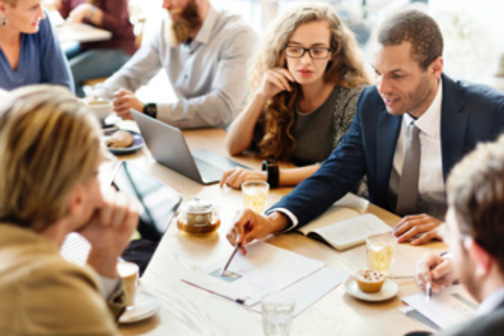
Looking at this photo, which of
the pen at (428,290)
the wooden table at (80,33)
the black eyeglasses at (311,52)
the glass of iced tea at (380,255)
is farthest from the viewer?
the wooden table at (80,33)

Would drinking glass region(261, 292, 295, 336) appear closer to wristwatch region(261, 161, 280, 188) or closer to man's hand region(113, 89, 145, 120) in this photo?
wristwatch region(261, 161, 280, 188)

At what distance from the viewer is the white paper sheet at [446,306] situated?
1265 mm

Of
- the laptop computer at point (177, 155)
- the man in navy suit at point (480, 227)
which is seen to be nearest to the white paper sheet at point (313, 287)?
the man in navy suit at point (480, 227)

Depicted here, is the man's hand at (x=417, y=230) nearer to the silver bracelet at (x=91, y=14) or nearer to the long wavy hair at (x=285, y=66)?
the long wavy hair at (x=285, y=66)

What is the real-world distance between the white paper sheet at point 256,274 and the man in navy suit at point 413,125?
0.21 metres

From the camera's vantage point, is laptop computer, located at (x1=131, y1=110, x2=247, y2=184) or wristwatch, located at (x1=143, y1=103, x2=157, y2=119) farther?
wristwatch, located at (x1=143, y1=103, x2=157, y2=119)

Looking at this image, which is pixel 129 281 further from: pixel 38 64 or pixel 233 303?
pixel 38 64

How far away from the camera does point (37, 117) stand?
2.79ft

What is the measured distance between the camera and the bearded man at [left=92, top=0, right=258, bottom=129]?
2.74m

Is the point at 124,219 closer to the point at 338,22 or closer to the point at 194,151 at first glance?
the point at 194,151

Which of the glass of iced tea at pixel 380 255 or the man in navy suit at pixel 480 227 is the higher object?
the man in navy suit at pixel 480 227

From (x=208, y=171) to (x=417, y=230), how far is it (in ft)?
2.82

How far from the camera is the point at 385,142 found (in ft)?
6.58

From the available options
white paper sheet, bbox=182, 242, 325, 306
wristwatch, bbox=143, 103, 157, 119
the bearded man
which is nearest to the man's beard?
the bearded man
